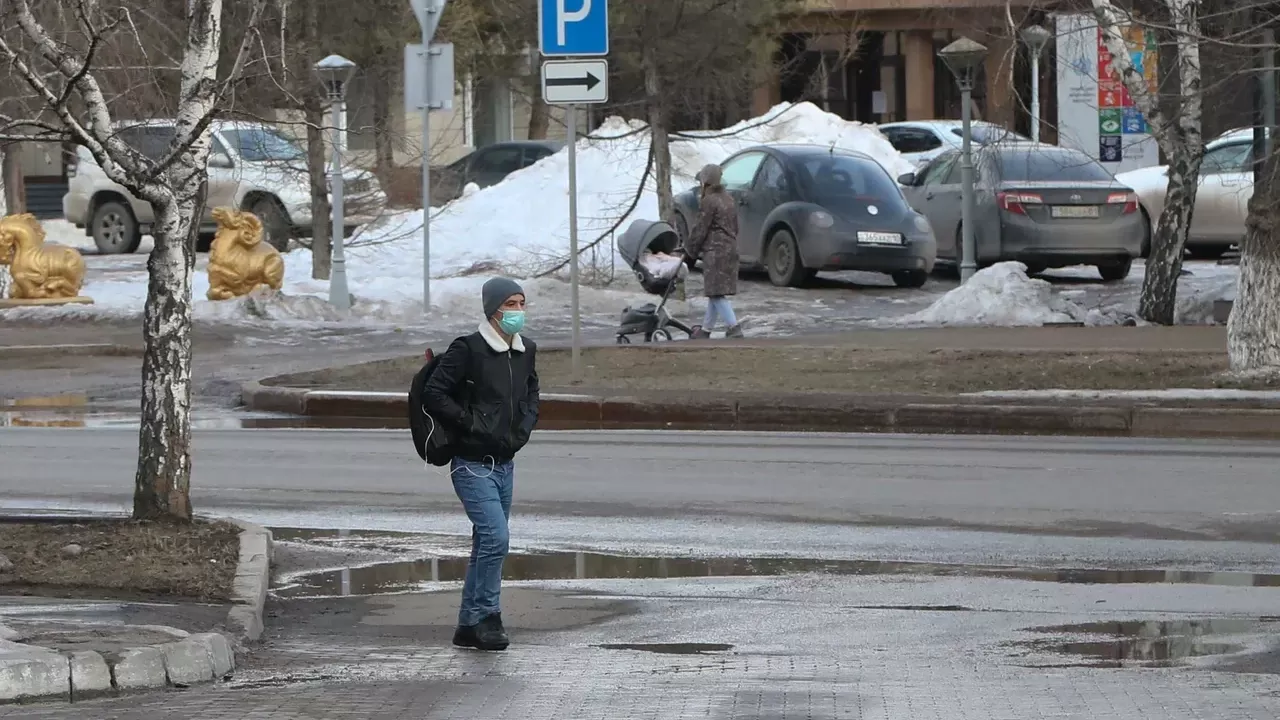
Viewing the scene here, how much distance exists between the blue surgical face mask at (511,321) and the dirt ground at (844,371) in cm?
816

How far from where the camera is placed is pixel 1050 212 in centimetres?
2462

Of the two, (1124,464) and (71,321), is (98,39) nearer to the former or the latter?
(1124,464)

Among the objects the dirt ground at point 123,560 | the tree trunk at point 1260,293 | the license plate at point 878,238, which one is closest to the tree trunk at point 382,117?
the license plate at point 878,238

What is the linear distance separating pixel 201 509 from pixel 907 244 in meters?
14.6

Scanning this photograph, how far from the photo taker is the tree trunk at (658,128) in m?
23.6

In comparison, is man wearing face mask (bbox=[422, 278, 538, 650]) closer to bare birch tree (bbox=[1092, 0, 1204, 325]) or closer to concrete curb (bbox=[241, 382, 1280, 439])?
concrete curb (bbox=[241, 382, 1280, 439])

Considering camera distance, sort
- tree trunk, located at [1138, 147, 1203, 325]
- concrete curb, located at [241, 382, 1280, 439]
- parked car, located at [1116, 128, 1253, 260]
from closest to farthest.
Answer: concrete curb, located at [241, 382, 1280, 439], tree trunk, located at [1138, 147, 1203, 325], parked car, located at [1116, 128, 1253, 260]

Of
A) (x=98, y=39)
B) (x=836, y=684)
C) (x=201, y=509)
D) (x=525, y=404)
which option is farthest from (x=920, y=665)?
(x=201, y=509)

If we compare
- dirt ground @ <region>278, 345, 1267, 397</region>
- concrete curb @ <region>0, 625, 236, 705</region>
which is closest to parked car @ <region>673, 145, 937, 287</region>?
dirt ground @ <region>278, 345, 1267, 397</region>

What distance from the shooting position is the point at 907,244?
80.8ft

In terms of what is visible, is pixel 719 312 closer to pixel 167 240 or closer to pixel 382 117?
pixel 382 117

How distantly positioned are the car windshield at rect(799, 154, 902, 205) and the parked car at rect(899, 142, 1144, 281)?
1.14 meters

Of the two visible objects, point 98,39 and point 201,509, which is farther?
point 201,509

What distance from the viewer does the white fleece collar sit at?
25.9 feet
